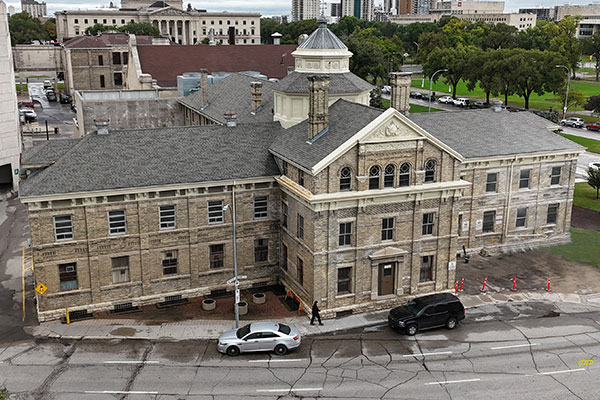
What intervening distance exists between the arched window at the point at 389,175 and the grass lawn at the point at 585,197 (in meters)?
30.8

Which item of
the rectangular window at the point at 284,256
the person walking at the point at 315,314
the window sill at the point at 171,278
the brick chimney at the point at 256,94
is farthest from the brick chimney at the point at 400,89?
the brick chimney at the point at 256,94

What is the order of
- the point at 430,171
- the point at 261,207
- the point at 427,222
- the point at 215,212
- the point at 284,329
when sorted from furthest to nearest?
the point at 261,207
the point at 215,212
the point at 427,222
the point at 430,171
the point at 284,329

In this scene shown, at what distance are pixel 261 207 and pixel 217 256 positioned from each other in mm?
4143

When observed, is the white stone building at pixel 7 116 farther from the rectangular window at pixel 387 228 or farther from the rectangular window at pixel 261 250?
the rectangular window at pixel 387 228

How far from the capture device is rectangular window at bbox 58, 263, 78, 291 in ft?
113

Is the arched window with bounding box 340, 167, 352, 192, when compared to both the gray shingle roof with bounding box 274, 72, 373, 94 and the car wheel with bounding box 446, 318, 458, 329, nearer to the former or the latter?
the car wheel with bounding box 446, 318, 458, 329

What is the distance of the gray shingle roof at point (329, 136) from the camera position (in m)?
33.8

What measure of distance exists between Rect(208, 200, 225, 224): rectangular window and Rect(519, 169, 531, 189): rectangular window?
2301 centimetres

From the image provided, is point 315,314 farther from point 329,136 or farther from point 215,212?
point 329,136

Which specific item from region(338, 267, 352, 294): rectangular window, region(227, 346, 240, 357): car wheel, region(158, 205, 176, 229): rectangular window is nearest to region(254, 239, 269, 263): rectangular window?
region(158, 205, 176, 229): rectangular window

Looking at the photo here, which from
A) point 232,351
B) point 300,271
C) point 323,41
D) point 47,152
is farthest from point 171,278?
point 323,41

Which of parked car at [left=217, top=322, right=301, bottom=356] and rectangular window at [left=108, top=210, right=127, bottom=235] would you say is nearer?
parked car at [left=217, top=322, right=301, bottom=356]

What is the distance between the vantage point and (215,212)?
37.3m

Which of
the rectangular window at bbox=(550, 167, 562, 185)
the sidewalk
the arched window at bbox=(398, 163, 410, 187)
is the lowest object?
the sidewalk
